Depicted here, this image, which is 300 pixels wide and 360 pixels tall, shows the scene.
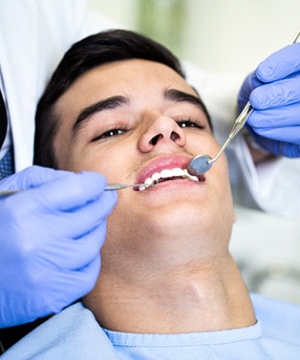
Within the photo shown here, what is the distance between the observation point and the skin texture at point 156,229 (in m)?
1.10

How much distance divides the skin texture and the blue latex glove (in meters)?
0.16

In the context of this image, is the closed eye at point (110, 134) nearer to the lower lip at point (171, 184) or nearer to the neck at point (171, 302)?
the lower lip at point (171, 184)

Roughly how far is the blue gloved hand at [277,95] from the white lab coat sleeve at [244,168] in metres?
0.39

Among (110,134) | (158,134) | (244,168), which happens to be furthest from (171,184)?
(244,168)

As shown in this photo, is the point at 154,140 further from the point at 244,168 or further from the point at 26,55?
the point at 244,168

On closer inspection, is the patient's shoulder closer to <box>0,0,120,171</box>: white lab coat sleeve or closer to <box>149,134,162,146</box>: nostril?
<box>149,134,162,146</box>: nostril

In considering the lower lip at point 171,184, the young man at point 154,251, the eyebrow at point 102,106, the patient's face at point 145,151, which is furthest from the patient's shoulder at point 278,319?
the eyebrow at point 102,106

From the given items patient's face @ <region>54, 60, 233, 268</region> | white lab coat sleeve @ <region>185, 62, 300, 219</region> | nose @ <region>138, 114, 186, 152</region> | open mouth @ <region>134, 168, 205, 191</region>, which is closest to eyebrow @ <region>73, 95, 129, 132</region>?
patient's face @ <region>54, 60, 233, 268</region>

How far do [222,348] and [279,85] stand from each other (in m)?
0.70

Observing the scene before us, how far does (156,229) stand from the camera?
1069mm

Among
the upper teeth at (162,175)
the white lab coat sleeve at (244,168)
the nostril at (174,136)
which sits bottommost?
the white lab coat sleeve at (244,168)

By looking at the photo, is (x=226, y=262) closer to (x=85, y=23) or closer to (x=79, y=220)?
(x=79, y=220)

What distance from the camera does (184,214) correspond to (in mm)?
1075

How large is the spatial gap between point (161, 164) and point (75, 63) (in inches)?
20.5
